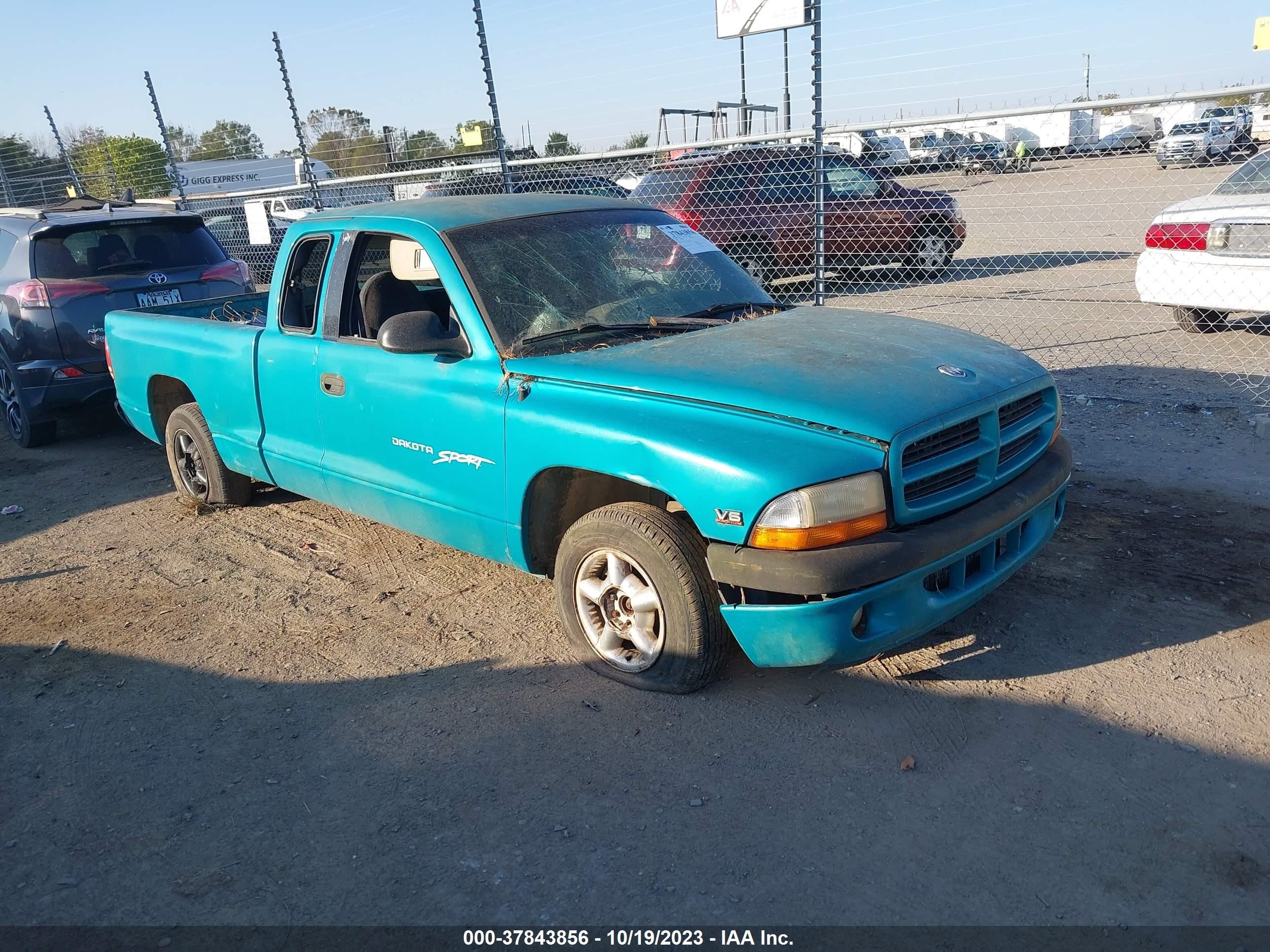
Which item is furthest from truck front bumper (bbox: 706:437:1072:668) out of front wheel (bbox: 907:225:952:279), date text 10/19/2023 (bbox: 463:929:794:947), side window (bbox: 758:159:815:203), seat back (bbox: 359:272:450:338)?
front wheel (bbox: 907:225:952:279)

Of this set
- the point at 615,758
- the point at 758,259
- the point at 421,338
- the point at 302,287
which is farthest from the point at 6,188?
the point at 615,758

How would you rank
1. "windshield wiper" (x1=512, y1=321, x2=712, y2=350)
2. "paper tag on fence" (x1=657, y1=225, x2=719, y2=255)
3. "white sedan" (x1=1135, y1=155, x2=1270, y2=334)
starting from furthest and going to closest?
1. "white sedan" (x1=1135, y1=155, x2=1270, y2=334)
2. "paper tag on fence" (x1=657, y1=225, x2=719, y2=255)
3. "windshield wiper" (x1=512, y1=321, x2=712, y2=350)

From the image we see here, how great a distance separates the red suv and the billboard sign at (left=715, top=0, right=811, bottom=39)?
2.74 metres

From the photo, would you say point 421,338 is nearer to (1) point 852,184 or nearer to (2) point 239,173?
(1) point 852,184

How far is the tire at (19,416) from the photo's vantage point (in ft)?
24.5

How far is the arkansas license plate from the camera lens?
301 inches

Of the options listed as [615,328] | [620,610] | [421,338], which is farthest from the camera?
[615,328]

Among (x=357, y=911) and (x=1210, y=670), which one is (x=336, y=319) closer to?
(x=357, y=911)

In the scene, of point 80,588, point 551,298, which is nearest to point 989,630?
point 551,298

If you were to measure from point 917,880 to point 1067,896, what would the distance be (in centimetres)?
37

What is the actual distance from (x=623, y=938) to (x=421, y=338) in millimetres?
2334

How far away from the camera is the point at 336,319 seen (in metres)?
4.59

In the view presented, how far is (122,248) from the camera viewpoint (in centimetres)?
777

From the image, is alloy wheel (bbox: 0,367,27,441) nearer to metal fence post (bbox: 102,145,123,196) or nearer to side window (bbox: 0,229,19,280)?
side window (bbox: 0,229,19,280)
